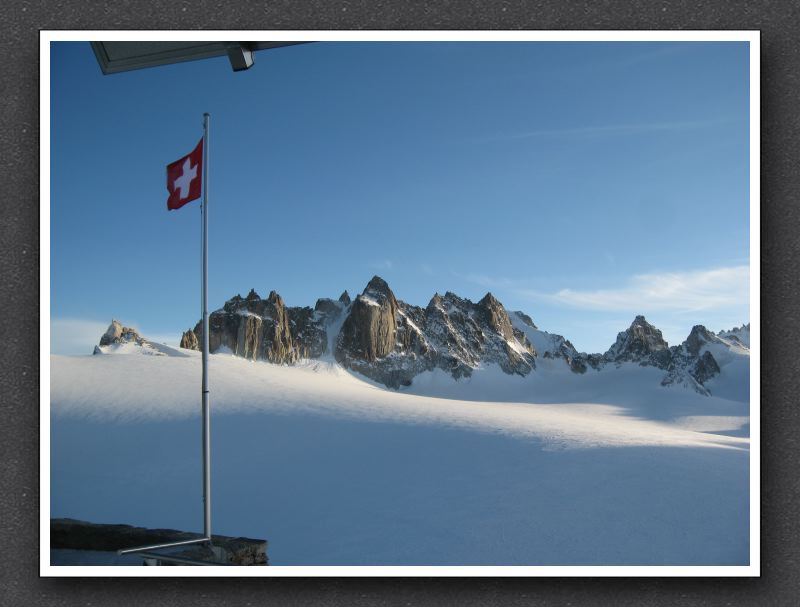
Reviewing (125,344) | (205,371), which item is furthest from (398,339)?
(205,371)

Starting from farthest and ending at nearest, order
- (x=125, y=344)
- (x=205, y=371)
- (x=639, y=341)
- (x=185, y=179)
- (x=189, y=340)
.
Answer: (x=639, y=341), (x=125, y=344), (x=189, y=340), (x=185, y=179), (x=205, y=371)

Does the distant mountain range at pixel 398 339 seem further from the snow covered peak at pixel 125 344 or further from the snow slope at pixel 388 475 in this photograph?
the snow slope at pixel 388 475

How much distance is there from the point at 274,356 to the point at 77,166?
16424mm

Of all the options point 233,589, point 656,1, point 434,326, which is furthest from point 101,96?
point 434,326

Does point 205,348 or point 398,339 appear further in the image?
A: point 398,339

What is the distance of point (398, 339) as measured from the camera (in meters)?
29.0

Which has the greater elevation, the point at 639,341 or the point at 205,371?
the point at 205,371

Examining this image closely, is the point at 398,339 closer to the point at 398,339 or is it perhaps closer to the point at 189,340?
the point at 398,339

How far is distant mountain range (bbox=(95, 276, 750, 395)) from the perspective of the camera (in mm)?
19234

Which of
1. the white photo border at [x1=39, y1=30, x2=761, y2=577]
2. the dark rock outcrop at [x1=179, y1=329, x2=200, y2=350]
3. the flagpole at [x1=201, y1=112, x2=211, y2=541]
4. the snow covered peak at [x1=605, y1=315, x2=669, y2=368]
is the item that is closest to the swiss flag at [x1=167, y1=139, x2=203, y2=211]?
the flagpole at [x1=201, y1=112, x2=211, y2=541]

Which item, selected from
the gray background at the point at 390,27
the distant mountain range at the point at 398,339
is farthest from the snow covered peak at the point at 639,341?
the gray background at the point at 390,27

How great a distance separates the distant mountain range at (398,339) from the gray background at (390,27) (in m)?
12.4

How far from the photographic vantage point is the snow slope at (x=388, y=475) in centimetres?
459

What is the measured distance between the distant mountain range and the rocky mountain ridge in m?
0.03
